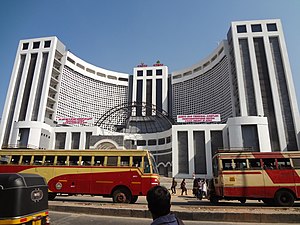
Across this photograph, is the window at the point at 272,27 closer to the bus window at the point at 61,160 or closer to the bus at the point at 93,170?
the bus at the point at 93,170

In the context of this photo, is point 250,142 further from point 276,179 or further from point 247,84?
point 276,179

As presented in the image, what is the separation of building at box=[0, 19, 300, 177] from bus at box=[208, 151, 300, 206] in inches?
1156

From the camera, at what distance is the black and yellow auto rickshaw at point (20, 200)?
4.19 metres

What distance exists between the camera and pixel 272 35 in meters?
55.4

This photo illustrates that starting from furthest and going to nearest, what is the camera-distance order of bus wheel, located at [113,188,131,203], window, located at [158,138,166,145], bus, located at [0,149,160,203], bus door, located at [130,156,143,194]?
window, located at [158,138,166,145] → bus, located at [0,149,160,203] → bus wheel, located at [113,188,131,203] → bus door, located at [130,156,143,194]

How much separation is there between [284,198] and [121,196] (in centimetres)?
940

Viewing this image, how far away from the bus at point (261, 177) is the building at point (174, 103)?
29.4 meters

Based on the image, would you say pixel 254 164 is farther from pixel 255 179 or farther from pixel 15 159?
pixel 15 159

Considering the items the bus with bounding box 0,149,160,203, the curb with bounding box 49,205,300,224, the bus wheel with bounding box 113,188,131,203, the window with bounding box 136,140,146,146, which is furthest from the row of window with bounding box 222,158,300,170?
the window with bounding box 136,140,146,146

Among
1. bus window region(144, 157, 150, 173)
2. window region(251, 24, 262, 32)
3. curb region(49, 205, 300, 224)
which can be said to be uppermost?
window region(251, 24, 262, 32)

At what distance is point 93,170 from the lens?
44.3ft

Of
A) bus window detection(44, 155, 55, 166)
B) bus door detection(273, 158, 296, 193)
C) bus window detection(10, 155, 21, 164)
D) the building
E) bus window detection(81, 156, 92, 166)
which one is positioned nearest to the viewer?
A: bus door detection(273, 158, 296, 193)

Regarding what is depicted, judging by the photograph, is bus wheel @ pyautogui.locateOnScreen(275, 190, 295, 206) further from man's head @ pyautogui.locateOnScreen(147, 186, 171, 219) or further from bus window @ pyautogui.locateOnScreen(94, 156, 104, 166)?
man's head @ pyautogui.locateOnScreen(147, 186, 171, 219)

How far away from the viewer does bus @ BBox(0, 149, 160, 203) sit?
12.9m
